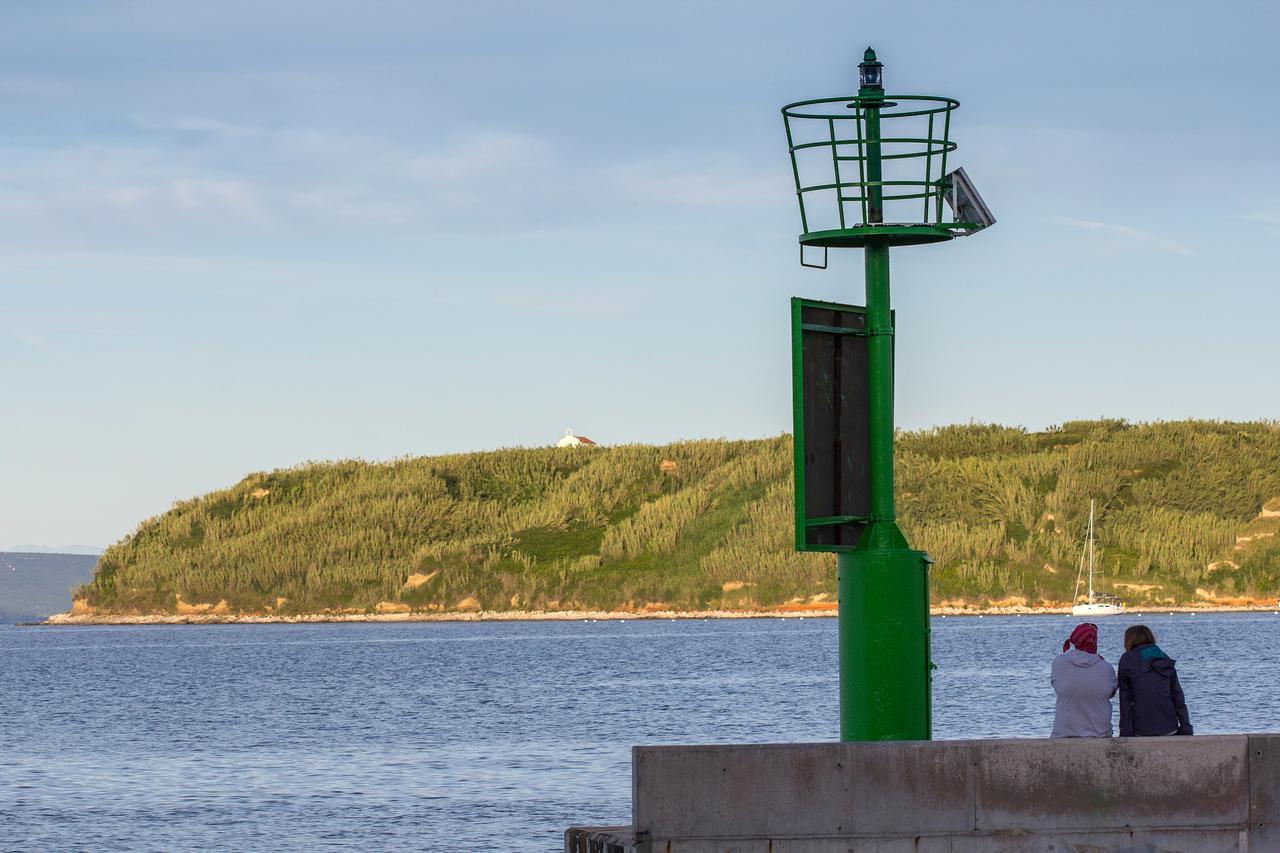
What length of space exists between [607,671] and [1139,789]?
83.7m

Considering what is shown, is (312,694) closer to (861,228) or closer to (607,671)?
(607,671)

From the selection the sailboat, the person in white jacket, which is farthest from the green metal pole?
the sailboat

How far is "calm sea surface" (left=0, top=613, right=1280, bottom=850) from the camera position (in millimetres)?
34969

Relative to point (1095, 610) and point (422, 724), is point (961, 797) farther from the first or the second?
point (1095, 610)

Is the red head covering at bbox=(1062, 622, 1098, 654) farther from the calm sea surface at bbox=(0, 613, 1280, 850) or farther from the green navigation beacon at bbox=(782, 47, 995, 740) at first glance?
the calm sea surface at bbox=(0, 613, 1280, 850)

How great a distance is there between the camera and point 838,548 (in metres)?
13.8

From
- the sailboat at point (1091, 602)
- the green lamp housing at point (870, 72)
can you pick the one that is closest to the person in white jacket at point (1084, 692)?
the green lamp housing at point (870, 72)

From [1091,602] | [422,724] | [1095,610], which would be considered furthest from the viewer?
[1091,602]

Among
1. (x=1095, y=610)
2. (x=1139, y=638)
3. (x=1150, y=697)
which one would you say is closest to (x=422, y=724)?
(x=1139, y=638)

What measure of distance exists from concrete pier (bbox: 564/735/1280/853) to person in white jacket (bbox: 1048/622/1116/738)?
2.47 ft

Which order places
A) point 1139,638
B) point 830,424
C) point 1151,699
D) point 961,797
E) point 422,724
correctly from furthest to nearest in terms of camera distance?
point 422,724
point 830,424
point 1139,638
point 1151,699
point 961,797

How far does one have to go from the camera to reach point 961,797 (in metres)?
12.1

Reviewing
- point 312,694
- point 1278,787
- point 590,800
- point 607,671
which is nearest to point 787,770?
point 1278,787

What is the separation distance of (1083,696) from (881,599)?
166cm
